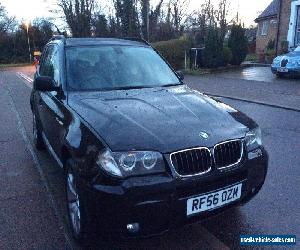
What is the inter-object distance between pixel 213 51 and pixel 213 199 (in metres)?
17.7

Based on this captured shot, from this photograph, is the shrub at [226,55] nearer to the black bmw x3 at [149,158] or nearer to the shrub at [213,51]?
the shrub at [213,51]

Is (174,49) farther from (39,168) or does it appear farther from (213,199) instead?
(213,199)

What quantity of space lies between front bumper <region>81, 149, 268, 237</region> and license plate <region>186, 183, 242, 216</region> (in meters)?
0.05

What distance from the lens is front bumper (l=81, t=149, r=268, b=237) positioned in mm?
2734

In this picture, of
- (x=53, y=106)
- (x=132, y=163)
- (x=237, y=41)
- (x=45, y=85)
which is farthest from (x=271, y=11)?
(x=132, y=163)

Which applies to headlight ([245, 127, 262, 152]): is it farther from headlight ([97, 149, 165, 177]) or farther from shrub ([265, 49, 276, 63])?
shrub ([265, 49, 276, 63])

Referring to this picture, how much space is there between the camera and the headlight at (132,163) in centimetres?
280

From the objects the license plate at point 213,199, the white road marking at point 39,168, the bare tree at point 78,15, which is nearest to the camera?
the license plate at point 213,199

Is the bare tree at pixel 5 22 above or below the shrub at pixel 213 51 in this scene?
above

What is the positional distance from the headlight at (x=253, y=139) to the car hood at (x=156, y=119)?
6cm

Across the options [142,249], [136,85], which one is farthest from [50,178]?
[142,249]

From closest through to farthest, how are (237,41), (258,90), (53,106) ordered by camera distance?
(53,106), (258,90), (237,41)

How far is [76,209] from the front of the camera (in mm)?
3303

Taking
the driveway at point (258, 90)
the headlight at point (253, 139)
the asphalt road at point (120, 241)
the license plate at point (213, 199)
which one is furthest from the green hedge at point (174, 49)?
the license plate at point (213, 199)
